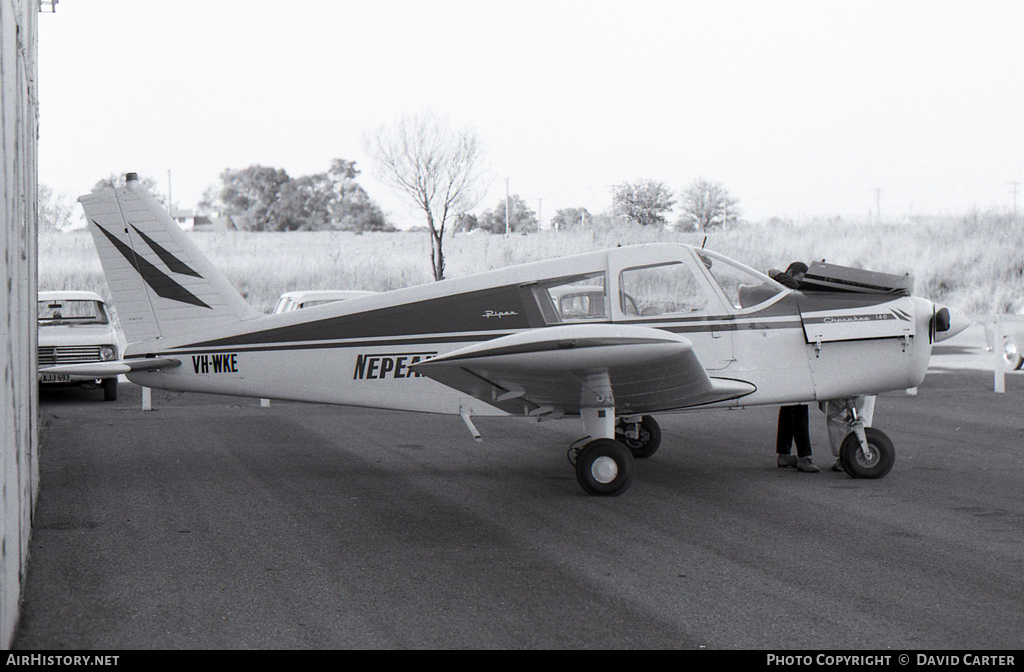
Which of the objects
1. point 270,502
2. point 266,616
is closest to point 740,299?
point 270,502

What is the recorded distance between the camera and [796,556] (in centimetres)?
550

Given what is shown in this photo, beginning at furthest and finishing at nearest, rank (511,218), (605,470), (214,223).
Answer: (214,223), (511,218), (605,470)

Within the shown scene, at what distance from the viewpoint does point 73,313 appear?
1638 cm

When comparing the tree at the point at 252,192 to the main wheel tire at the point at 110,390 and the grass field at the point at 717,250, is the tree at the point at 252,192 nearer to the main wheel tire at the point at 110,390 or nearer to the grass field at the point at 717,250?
the grass field at the point at 717,250

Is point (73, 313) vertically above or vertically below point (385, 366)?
above

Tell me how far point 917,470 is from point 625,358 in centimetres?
375

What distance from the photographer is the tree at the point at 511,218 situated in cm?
6079

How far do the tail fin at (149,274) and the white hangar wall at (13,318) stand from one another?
1.68 metres

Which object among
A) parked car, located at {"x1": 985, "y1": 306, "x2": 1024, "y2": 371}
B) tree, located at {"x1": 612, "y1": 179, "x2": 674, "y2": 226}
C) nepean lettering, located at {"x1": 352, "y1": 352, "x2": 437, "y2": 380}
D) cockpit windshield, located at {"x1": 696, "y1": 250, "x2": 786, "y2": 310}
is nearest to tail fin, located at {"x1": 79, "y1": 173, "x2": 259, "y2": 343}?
nepean lettering, located at {"x1": 352, "y1": 352, "x2": 437, "y2": 380}

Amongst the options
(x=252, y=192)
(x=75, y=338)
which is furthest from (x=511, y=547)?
(x=252, y=192)

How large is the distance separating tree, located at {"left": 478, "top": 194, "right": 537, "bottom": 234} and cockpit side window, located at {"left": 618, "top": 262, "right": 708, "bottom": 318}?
51.1 m

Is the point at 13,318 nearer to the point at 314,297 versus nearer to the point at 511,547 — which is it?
the point at 511,547

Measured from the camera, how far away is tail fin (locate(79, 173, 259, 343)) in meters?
8.20

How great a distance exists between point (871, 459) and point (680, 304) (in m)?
2.14
